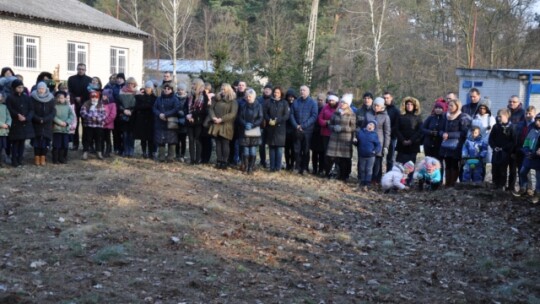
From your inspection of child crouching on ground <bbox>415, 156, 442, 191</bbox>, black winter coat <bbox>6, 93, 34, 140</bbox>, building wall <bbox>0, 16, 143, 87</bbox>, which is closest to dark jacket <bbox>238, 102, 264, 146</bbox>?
child crouching on ground <bbox>415, 156, 442, 191</bbox>

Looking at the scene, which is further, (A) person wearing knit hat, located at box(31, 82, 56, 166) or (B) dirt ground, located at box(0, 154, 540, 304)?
(A) person wearing knit hat, located at box(31, 82, 56, 166)

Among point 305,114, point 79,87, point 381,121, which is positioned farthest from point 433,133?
point 79,87

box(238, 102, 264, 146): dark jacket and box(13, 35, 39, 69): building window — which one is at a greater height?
box(13, 35, 39, 69): building window

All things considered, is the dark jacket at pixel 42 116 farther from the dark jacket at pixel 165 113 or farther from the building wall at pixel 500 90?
the building wall at pixel 500 90

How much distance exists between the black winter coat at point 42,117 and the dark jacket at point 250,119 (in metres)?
3.88

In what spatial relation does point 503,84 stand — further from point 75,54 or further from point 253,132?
point 75,54

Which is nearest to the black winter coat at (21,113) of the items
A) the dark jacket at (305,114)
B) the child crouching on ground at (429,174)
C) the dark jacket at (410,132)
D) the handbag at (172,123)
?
the handbag at (172,123)

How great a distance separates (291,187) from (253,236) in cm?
382

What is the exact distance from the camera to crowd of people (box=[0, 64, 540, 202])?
41.5 feet

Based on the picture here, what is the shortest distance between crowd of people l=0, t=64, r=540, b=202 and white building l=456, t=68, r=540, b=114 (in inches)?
374

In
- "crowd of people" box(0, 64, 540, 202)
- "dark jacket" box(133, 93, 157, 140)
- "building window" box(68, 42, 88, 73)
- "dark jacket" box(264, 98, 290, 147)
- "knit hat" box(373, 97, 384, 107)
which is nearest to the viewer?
"crowd of people" box(0, 64, 540, 202)

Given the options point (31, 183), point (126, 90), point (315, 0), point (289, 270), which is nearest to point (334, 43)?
point (315, 0)

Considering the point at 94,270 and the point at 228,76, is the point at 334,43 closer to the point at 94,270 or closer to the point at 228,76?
the point at 228,76

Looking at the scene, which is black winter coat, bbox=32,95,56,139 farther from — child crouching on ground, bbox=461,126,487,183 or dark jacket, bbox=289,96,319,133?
A: child crouching on ground, bbox=461,126,487,183
